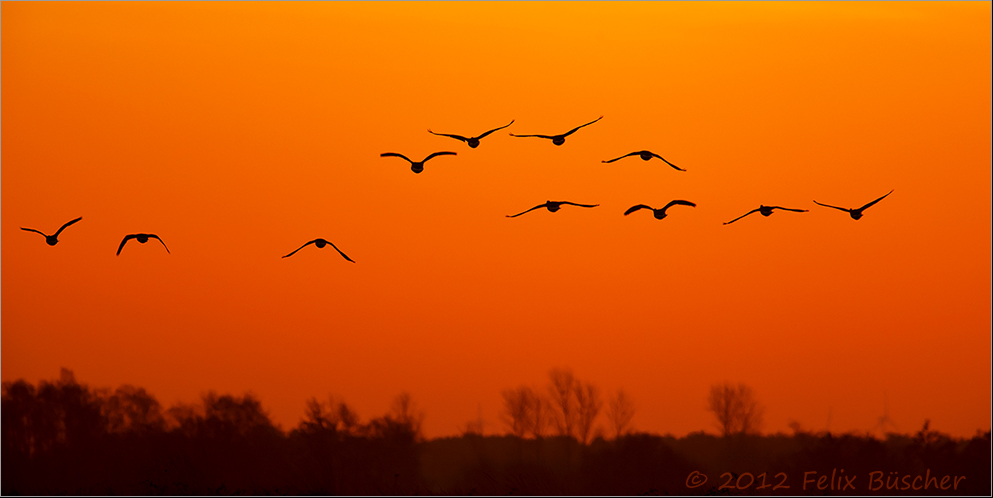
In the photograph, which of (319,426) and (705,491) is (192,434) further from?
(705,491)

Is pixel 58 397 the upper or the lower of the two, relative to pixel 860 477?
upper

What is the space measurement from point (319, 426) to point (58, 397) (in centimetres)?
1281

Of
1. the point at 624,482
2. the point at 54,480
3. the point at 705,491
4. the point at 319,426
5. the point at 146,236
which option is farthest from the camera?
the point at 319,426

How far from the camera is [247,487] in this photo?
4950 cm

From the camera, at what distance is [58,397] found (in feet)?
185

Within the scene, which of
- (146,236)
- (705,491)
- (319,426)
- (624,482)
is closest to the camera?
(146,236)

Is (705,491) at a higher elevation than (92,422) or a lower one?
lower

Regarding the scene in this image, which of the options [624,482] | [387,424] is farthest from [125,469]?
[624,482]

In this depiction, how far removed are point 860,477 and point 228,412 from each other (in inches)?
1187

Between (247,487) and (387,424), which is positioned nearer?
(247,487)

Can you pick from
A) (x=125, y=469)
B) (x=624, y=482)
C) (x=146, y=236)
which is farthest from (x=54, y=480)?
(x=624, y=482)

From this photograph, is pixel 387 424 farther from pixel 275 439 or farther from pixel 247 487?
pixel 247 487

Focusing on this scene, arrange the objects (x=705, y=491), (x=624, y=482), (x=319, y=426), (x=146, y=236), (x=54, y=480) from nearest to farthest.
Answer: (x=146, y=236) → (x=705, y=491) → (x=54, y=480) → (x=624, y=482) → (x=319, y=426)

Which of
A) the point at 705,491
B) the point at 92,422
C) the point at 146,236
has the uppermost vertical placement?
the point at 146,236
